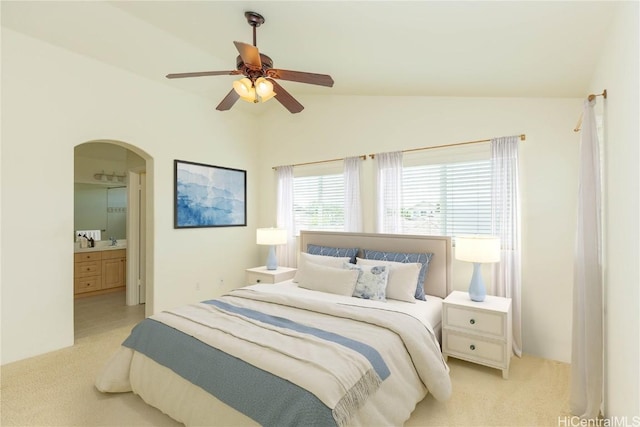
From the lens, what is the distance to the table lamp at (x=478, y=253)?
280 cm

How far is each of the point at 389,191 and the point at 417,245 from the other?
77 cm

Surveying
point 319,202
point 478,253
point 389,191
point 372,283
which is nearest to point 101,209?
point 319,202

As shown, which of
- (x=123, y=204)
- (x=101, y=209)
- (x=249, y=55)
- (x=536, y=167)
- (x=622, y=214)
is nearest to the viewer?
(x=622, y=214)

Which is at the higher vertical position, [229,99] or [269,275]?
[229,99]

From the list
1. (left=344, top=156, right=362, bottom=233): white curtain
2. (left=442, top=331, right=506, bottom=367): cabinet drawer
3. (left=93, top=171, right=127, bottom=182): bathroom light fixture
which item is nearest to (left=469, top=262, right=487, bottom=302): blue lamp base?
(left=442, top=331, right=506, bottom=367): cabinet drawer

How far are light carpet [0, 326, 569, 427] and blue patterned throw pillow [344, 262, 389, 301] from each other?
0.92 m

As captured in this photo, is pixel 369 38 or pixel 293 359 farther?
pixel 369 38

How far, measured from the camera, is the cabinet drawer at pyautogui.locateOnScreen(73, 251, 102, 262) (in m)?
5.18

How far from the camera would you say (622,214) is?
5.39ft

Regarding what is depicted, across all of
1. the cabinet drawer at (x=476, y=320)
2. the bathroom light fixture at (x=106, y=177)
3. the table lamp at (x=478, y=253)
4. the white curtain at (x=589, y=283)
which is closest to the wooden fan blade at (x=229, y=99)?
the table lamp at (x=478, y=253)

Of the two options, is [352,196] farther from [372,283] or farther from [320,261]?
[372,283]

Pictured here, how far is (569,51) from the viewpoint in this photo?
211 centimetres

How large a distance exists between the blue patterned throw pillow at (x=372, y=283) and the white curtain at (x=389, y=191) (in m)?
0.85

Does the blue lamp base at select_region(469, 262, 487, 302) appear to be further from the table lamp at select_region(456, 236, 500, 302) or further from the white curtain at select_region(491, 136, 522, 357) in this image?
the white curtain at select_region(491, 136, 522, 357)
